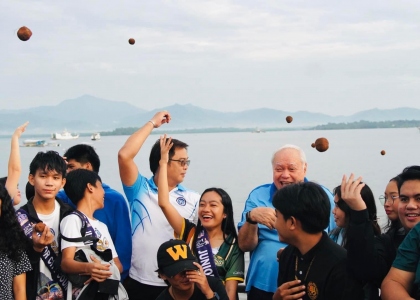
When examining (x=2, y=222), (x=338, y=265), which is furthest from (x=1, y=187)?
(x=338, y=265)

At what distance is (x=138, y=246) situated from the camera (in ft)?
16.9

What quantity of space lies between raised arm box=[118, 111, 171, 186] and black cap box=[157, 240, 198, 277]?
972 millimetres

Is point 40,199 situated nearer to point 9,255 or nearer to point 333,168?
point 9,255

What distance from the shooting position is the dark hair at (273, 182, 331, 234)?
3715 mm

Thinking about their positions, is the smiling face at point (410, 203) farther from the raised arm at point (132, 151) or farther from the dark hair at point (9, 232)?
the dark hair at point (9, 232)

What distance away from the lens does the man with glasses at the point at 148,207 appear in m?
5.10

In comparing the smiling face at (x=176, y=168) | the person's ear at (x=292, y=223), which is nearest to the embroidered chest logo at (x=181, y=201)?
the smiling face at (x=176, y=168)

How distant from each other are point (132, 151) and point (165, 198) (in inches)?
17.6

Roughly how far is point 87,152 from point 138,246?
0.97 meters

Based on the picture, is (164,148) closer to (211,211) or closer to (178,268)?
(211,211)

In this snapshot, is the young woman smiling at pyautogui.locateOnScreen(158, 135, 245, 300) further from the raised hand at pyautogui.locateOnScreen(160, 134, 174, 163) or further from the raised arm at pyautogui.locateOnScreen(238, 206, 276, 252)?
the raised arm at pyautogui.locateOnScreen(238, 206, 276, 252)

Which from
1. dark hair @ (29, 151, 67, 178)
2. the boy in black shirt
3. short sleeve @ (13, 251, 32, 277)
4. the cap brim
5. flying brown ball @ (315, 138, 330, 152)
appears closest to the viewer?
the boy in black shirt

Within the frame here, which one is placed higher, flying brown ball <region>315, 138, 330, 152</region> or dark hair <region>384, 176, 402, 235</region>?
flying brown ball <region>315, 138, 330, 152</region>

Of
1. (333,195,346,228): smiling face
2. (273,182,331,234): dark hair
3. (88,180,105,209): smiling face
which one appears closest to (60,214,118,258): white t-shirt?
(88,180,105,209): smiling face
